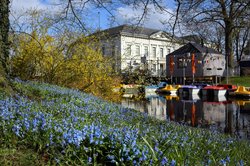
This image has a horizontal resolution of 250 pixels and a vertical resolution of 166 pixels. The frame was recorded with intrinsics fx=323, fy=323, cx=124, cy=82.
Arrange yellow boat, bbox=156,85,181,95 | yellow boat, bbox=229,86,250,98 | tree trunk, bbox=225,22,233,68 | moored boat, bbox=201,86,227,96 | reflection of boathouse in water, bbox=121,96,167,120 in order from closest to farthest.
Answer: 1. tree trunk, bbox=225,22,233,68
2. reflection of boathouse in water, bbox=121,96,167,120
3. yellow boat, bbox=229,86,250,98
4. moored boat, bbox=201,86,227,96
5. yellow boat, bbox=156,85,181,95

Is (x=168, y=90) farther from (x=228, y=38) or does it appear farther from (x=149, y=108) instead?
(x=149, y=108)

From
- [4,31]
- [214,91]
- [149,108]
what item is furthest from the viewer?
[214,91]

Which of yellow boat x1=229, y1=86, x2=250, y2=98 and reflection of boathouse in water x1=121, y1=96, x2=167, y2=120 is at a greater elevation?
yellow boat x1=229, y1=86, x2=250, y2=98

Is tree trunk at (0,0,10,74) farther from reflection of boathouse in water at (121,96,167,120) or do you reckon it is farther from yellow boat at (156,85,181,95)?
yellow boat at (156,85,181,95)

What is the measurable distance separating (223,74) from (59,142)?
162ft

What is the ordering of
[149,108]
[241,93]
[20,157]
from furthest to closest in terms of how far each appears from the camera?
1. [241,93]
2. [149,108]
3. [20,157]

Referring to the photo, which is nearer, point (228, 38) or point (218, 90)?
point (228, 38)

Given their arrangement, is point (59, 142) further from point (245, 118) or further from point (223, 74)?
point (223, 74)

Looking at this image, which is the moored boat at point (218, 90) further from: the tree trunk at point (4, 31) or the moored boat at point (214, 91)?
the tree trunk at point (4, 31)

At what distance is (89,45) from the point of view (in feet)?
49.4

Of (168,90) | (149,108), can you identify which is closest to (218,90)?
(168,90)

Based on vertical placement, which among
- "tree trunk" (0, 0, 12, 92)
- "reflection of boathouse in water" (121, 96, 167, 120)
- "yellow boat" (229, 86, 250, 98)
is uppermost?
"tree trunk" (0, 0, 12, 92)

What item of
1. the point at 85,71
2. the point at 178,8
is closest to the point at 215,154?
the point at 178,8

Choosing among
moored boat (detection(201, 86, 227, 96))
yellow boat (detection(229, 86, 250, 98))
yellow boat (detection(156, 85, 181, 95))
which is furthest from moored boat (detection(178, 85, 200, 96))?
yellow boat (detection(229, 86, 250, 98))
